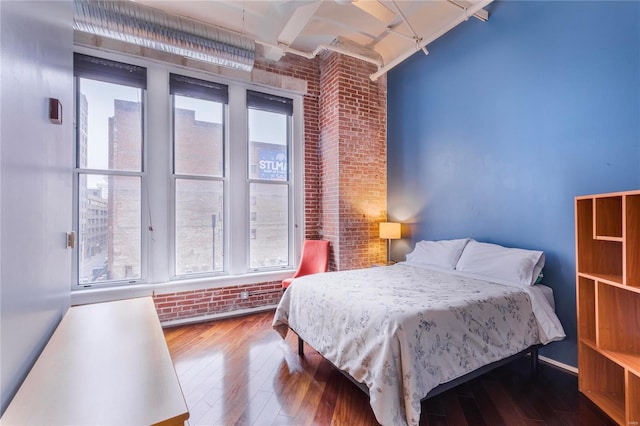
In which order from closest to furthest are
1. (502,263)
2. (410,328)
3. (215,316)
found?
(410,328), (502,263), (215,316)

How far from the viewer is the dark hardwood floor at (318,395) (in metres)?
1.83

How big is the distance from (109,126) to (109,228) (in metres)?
1.16

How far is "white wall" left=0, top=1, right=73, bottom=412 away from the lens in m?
0.85

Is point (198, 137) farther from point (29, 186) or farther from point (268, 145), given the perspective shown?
point (29, 186)

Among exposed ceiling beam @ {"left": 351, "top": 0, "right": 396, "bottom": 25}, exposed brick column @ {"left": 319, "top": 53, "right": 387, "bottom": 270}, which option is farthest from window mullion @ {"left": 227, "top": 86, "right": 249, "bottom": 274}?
exposed ceiling beam @ {"left": 351, "top": 0, "right": 396, "bottom": 25}

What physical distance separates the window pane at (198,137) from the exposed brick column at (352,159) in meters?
1.51

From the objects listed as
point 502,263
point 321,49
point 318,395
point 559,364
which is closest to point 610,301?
point 502,263

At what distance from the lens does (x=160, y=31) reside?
2.74 m

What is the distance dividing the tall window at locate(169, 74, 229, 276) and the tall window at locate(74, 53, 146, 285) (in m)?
0.41

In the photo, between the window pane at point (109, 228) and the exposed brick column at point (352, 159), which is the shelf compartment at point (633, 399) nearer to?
the exposed brick column at point (352, 159)

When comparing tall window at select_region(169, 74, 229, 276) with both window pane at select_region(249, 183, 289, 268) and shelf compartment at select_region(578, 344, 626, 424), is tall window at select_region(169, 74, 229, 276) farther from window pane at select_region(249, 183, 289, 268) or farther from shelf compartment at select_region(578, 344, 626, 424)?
shelf compartment at select_region(578, 344, 626, 424)

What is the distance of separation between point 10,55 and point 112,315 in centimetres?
131

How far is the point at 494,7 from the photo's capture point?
9.83 feet

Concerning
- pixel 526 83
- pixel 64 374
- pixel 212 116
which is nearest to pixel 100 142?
pixel 212 116
